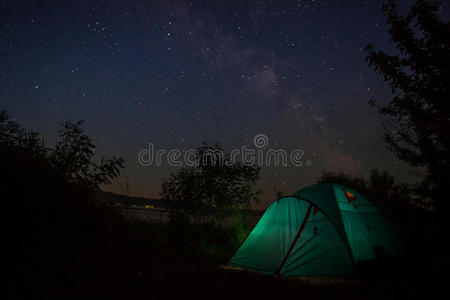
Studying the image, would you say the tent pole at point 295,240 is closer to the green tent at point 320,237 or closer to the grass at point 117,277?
the green tent at point 320,237

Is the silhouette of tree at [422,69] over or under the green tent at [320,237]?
over

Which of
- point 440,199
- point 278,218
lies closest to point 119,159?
point 278,218

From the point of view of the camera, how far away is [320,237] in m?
5.19

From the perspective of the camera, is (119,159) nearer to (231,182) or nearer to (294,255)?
(294,255)

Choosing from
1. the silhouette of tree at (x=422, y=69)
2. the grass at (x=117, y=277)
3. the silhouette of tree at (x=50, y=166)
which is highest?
the silhouette of tree at (x=422, y=69)

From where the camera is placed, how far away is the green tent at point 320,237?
5000 mm

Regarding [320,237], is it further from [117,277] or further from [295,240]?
[117,277]

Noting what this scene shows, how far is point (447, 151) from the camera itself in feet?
20.5

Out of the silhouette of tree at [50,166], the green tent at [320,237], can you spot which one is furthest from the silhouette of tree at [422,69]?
the silhouette of tree at [50,166]

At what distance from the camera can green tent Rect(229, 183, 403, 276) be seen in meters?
5.00

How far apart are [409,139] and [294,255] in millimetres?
4448

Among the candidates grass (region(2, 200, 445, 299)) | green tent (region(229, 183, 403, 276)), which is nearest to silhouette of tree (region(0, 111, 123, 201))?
grass (region(2, 200, 445, 299))

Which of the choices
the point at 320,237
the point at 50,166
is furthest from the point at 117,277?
the point at 320,237

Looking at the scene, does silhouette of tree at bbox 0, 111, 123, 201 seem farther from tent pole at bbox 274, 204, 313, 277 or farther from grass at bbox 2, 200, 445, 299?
tent pole at bbox 274, 204, 313, 277
